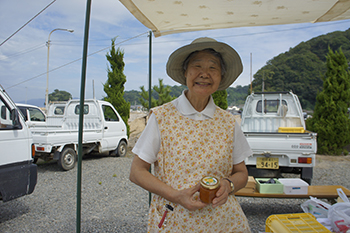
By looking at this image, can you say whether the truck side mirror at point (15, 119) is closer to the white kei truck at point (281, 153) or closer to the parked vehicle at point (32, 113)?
the white kei truck at point (281, 153)

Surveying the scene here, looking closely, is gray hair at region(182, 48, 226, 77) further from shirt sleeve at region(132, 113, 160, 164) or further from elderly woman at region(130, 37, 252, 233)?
shirt sleeve at region(132, 113, 160, 164)

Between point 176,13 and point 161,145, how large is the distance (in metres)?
1.59

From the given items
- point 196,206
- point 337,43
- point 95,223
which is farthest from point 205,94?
point 337,43

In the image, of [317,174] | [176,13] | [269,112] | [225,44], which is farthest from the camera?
[269,112]

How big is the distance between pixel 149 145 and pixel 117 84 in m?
10.9

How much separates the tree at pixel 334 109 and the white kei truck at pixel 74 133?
25.5 ft

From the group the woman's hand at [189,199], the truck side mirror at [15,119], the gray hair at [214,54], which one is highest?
the gray hair at [214,54]

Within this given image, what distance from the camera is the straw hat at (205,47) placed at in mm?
1442

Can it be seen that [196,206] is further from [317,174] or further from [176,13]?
[317,174]

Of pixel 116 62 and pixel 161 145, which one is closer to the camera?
pixel 161 145

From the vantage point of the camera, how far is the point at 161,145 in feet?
4.41

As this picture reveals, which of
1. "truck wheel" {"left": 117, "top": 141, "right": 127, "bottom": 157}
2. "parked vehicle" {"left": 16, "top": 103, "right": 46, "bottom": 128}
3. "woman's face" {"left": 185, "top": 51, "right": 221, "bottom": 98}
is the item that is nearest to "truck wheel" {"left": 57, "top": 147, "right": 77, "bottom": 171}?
"truck wheel" {"left": 117, "top": 141, "right": 127, "bottom": 157}

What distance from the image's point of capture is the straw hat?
1442mm

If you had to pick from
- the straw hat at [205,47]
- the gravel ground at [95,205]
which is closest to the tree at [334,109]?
the gravel ground at [95,205]
